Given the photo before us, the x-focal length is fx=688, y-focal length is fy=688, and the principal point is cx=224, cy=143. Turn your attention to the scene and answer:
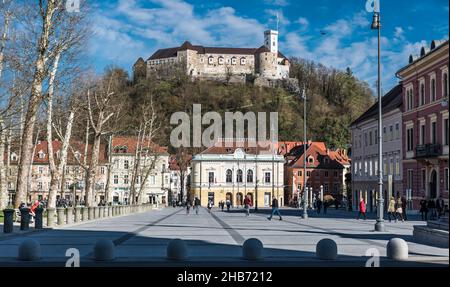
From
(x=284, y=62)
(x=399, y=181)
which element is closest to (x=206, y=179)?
(x=399, y=181)

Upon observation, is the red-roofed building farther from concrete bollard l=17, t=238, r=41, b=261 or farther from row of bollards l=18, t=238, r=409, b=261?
concrete bollard l=17, t=238, r=41, b=261

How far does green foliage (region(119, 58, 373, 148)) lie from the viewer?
5695 centimetres

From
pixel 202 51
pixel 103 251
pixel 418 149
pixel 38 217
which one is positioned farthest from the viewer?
pixel 202 51

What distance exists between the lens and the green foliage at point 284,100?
57.0 m

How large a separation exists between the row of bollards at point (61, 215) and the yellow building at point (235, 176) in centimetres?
4627

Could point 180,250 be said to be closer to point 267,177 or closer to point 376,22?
point 376,22

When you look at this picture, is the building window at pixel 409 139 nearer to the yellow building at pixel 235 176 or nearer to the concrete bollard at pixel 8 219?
the concrete bollard at pixel 8 219

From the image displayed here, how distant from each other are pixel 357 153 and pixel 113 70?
34857mm

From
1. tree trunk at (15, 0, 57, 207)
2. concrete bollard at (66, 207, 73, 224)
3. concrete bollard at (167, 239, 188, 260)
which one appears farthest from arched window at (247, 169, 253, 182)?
concrete bollard at (167, 239, 188, 260)

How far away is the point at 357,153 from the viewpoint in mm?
79125

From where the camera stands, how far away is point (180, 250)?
52.1 ft

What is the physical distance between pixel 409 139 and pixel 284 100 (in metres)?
77.8

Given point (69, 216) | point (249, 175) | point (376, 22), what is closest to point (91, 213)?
point (69, 216)

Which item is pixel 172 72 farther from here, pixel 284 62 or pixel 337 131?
pixel 284 62
